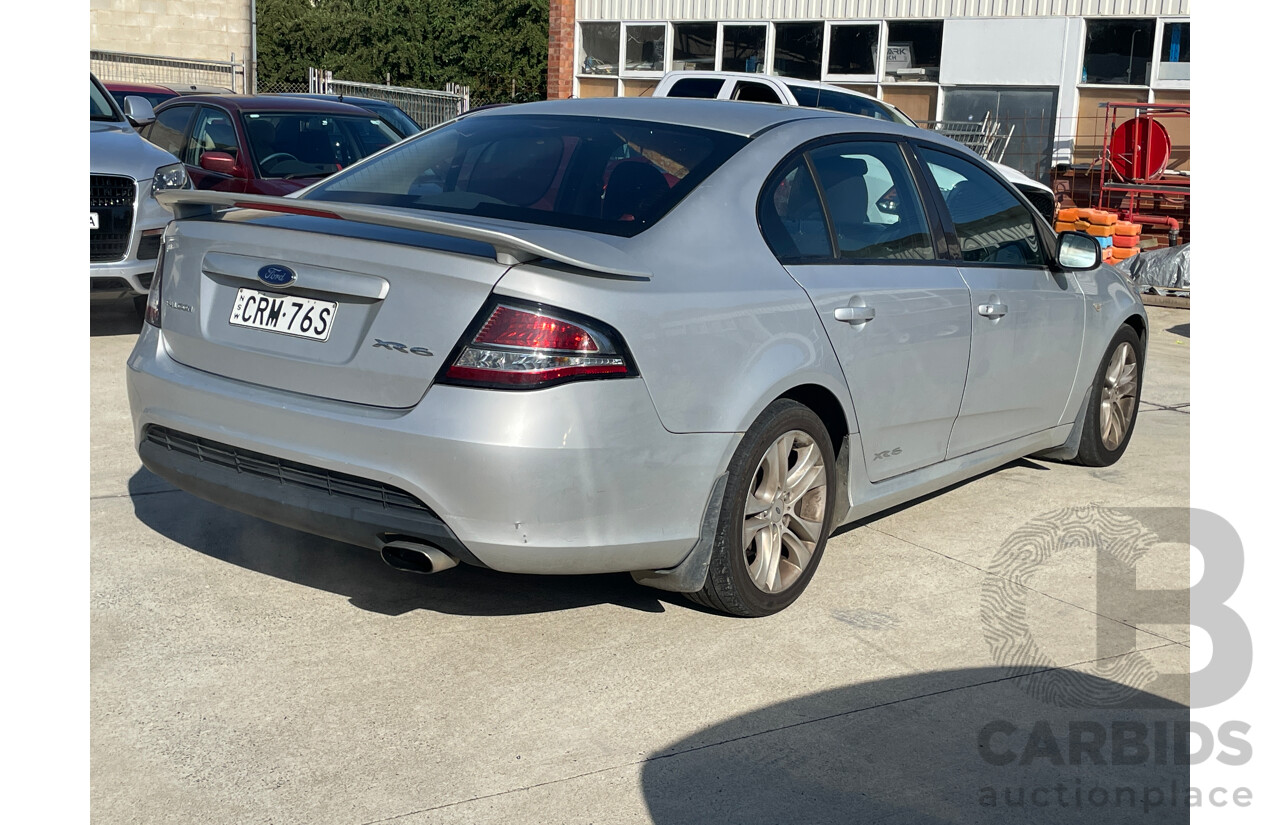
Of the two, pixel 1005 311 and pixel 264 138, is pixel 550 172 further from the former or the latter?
pixel 264 138

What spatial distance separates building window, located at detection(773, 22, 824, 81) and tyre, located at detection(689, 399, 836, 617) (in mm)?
17365

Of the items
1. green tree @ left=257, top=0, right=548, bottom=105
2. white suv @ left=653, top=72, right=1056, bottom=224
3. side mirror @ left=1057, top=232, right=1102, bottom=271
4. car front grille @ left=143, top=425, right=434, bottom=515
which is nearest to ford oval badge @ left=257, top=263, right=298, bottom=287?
car front grille @ left=143, top=425, right=434, bottom=515

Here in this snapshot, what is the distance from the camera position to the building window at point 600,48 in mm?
22453

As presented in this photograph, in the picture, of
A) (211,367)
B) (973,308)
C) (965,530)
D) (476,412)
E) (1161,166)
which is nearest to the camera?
(476,412)

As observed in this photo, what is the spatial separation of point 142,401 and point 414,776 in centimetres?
158

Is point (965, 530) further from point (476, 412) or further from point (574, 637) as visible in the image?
point (476, 412)

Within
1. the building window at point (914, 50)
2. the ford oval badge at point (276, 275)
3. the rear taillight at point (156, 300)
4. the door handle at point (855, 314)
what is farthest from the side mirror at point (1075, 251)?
the building window at point (914, 50)

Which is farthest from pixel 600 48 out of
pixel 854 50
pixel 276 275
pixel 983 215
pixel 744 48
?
pixel 276 275

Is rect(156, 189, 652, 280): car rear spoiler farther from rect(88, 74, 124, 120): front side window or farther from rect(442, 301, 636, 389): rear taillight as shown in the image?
rect(88, 74, 124, 120): front side window

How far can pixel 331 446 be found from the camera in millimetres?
3373

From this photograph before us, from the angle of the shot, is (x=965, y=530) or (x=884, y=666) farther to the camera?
(x=965, y=530)

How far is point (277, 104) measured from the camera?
10.3 m

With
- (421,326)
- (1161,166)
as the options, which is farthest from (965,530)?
(1161,166)

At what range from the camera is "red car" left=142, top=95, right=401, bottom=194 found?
31.6 ft
